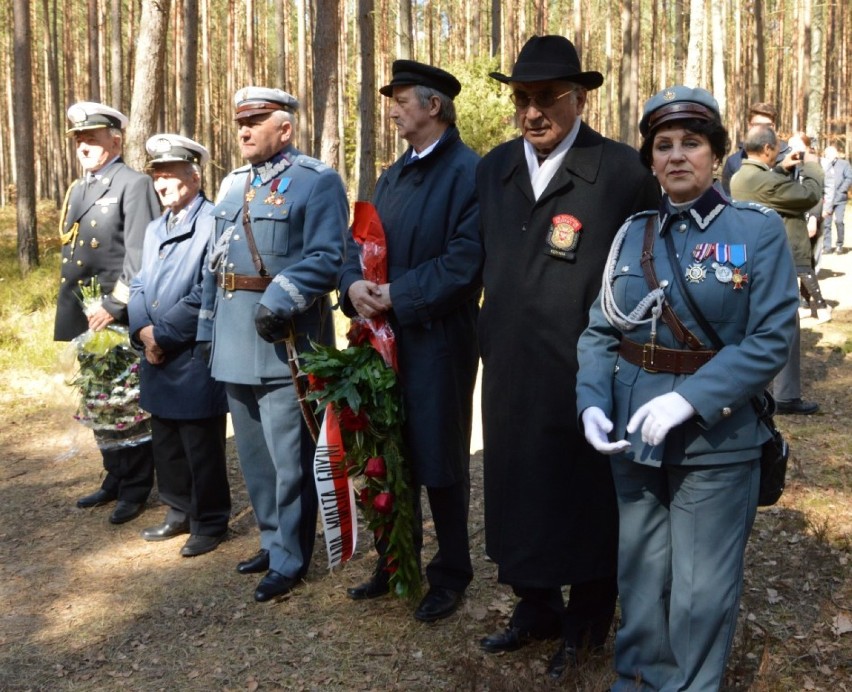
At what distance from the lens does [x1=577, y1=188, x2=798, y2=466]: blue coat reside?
2.70 m

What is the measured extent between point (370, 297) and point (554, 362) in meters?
1.00

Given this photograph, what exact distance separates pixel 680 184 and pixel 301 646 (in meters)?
2.64

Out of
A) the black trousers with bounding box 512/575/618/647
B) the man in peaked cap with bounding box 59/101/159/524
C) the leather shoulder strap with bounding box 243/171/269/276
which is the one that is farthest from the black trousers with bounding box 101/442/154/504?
the black trousers with bounding box 512/575/618/647

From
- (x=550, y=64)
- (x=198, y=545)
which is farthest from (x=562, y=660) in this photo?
(x=198, y=545)

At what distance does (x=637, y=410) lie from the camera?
9.38 ft

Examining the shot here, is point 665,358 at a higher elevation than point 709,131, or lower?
lower

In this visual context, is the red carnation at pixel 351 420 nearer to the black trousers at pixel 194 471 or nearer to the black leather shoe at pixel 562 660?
the black leather shoe at pixel 562 660

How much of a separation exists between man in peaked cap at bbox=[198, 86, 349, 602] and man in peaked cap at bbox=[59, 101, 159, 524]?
1336mm

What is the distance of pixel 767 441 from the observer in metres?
2.89

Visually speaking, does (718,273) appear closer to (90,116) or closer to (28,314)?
(90,116)

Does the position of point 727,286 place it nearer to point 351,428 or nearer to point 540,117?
point 540,117

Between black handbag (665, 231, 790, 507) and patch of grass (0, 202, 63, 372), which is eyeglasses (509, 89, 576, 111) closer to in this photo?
black handbag (665, 231, 790, 507)

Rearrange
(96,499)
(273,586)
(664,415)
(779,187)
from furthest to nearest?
(779,187) → (96,499) → (273,586) → (664,415)

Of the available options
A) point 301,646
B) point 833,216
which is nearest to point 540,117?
point 301,646
